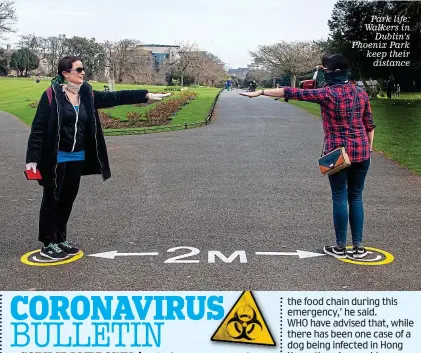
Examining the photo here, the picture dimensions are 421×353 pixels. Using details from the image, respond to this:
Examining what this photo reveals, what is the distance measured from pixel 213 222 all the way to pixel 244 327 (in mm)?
3506

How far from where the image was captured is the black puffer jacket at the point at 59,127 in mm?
4703

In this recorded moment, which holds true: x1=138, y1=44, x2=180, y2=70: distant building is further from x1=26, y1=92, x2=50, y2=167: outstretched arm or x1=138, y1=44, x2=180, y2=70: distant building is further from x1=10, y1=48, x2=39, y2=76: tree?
x1=26, y1=92, x2=50, y2=167: outstretched arm

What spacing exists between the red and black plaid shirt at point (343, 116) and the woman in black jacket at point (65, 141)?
4.73 ft

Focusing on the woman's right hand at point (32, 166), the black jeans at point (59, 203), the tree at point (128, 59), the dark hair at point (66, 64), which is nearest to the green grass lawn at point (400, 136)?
the black jeans at point (59, 203)

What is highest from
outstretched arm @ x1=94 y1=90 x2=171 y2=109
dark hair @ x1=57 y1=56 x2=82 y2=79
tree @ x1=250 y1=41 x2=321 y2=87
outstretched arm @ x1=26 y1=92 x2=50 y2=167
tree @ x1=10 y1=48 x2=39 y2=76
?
tree @ x1=250 y1=41 x2=321 y2=87

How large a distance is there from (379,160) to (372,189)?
10.3 ft

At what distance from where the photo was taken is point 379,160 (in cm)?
1123

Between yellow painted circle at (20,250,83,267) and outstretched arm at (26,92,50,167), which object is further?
yellow painted circle at (20,250,83,267)

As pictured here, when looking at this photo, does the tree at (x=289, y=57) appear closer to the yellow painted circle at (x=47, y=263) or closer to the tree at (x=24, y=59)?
the tree at (x=24, y=59)

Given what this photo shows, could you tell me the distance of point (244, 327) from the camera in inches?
114

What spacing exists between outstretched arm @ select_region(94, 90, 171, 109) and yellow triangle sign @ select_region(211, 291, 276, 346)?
248cm

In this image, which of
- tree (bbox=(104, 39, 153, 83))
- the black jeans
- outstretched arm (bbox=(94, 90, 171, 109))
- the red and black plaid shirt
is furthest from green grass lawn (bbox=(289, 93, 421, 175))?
tree (bbox=(104, 39, 153, 83))

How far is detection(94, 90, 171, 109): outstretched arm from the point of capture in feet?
16.0

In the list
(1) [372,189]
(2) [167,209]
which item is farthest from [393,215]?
(2) [167,209]
